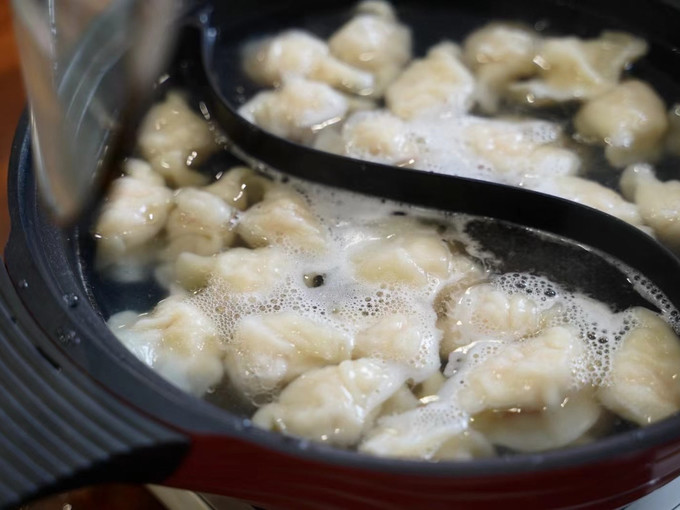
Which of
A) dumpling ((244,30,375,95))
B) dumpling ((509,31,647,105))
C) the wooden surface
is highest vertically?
dumpling ((244,30,375,95))

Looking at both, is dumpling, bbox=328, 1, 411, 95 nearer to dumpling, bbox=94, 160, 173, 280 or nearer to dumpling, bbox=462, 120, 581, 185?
dumpling, bbox=462, 120, 581, 185

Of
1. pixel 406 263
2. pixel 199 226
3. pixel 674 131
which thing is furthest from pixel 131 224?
pixel 674 131

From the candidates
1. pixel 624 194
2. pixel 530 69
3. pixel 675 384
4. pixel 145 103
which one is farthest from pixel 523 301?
pixel 145 103

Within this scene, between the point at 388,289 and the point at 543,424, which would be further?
the point at 388,289

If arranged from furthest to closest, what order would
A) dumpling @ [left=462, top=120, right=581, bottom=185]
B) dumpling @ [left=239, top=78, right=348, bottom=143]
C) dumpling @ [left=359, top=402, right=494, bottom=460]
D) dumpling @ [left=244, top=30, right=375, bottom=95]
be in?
dumpling @ [left=244, top=30, right=375, bottom=95]
dumpling @ [left=239, top=78, right=348, bottom=143]
dumpling @ [left=462, top=120, right=581, bottom=185]
dumpling @ [left=359, top=402, right=494, bottom=460]

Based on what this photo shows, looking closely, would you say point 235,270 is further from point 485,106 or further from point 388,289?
point 485,106

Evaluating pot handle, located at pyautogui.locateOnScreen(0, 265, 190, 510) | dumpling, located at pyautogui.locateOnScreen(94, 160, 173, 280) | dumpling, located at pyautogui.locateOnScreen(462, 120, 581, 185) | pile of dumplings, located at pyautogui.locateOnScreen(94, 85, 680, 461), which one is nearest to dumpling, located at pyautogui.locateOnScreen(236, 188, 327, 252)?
pile of dumplings, located at pyautogui.locateOnScreen(94, 85, 680, 461)
